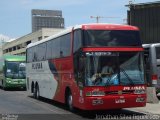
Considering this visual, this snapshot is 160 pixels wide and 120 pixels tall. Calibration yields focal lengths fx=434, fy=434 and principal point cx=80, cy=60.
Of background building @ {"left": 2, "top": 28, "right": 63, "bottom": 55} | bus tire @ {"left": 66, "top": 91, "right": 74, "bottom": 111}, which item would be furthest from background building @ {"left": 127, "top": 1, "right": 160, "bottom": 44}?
background building @ {"left": 2, "top": 28, "right": 63, "bottom": 55}

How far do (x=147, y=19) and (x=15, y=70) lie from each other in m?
11.1

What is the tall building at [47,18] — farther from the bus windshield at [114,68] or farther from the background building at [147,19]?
the bus windshield at [114,68]

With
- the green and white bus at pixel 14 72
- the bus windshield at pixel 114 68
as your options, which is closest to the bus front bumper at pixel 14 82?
the green and white bus at pixel 14 72

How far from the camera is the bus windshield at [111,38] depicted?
1526 cm

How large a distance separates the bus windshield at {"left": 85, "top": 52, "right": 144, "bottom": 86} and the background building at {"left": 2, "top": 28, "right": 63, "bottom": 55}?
78898 mm

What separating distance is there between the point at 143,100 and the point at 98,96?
168 centimetres

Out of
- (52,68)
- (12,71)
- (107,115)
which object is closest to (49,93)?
(52,68)

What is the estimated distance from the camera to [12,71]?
112ft

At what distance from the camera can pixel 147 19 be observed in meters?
34.0

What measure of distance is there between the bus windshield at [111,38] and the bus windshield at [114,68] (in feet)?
1.29

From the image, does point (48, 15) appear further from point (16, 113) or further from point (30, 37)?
point (16, 113)

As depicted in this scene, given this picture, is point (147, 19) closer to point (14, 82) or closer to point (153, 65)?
point (14, 82)

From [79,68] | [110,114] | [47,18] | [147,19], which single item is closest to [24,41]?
[47,18]

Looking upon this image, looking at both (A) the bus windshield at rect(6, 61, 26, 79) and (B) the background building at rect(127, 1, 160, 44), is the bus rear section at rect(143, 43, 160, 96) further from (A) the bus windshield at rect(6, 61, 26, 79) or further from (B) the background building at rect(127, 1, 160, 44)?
(A) the bus windshield at rect(6, 61, 26, 79)
